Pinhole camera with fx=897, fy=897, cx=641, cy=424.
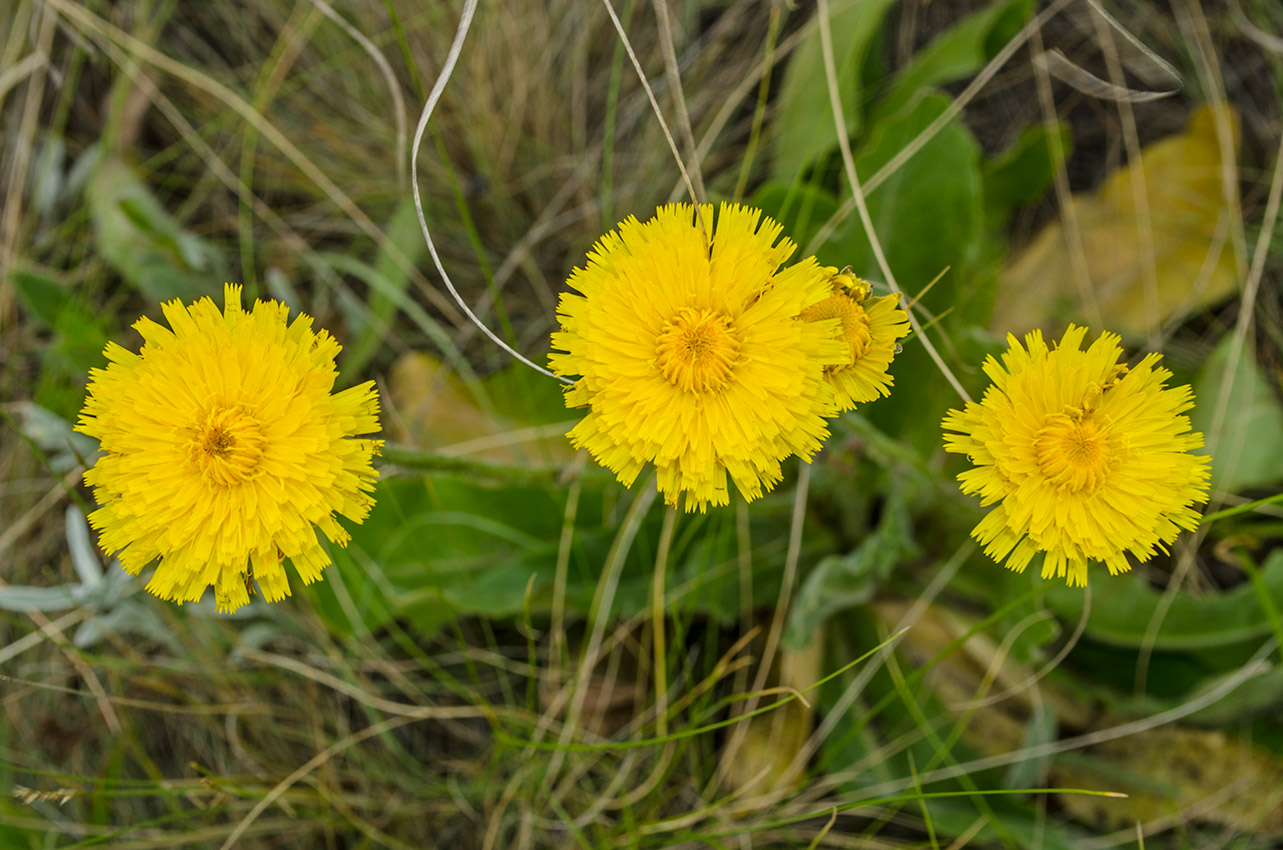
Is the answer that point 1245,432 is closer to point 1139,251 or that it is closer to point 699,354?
point 1139,251

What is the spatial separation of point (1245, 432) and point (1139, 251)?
2.10 ft

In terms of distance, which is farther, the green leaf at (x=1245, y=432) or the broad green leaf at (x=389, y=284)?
the broad green leaf at (x=389, y=284)

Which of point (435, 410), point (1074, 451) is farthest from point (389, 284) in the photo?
point (1074, 451)

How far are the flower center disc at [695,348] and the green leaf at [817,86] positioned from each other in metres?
1.33

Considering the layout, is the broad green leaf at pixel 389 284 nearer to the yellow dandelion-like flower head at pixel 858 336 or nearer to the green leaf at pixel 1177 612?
the yellow dandelion-like flower head at pixel 858 336

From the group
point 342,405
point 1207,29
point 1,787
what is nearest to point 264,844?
point 1,787

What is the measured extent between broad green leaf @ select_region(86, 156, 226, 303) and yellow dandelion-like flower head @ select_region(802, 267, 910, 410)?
7.08 ft

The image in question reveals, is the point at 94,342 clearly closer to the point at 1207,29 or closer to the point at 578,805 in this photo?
the point at 578,805

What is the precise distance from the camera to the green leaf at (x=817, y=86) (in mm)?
2457

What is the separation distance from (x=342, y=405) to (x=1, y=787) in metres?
2.08

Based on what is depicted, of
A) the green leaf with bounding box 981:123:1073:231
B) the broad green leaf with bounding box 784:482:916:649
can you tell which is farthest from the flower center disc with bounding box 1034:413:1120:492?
the green leaf with bounding box 981:123:1073:231

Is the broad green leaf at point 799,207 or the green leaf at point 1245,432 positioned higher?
the broad green leaf at point 799,207

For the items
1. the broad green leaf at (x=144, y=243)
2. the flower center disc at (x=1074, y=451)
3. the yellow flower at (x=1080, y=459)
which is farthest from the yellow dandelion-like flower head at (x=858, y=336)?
the broad green leaf at (x=144, y=243)

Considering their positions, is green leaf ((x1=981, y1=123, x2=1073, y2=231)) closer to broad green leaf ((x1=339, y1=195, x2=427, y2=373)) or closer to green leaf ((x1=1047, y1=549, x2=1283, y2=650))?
green leaf ((x1=1047, y1=549, x2=1283, y2=650))
